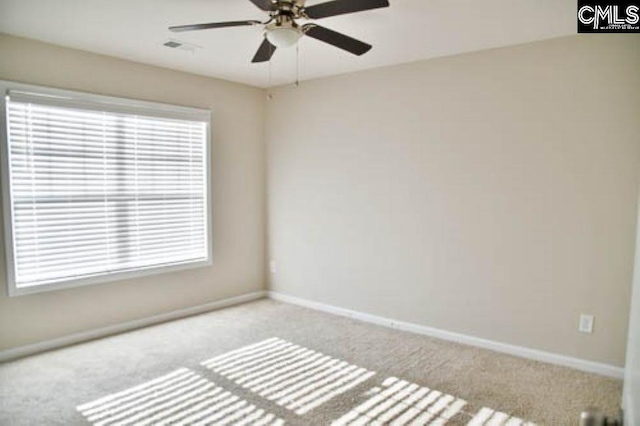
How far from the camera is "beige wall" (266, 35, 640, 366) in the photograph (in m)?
2.92

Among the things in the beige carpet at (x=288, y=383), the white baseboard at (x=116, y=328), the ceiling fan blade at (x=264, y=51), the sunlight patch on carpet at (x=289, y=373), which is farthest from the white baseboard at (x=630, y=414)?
the white baseboard at (x=116, y=328)

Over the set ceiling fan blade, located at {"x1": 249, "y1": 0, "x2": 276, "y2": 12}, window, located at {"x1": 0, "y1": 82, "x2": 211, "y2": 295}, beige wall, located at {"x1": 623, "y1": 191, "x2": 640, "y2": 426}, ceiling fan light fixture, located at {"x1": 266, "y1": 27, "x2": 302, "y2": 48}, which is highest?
ceiling fan blade, located at {"x1": 249, "y1": 0, "x2": 276, "y2": 12}

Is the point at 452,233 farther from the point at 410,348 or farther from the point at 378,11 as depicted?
the point at 378,11

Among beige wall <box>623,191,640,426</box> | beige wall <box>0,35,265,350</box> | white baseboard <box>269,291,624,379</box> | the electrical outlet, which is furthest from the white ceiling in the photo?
white baseboard <box>269,291,624,379</box>

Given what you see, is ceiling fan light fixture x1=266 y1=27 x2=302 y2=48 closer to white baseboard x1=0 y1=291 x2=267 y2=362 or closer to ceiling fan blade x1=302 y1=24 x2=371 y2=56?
ceiling fan blade x1=302 y1=24 x2=371 y2=56

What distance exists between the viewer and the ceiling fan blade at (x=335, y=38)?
94.2 inches

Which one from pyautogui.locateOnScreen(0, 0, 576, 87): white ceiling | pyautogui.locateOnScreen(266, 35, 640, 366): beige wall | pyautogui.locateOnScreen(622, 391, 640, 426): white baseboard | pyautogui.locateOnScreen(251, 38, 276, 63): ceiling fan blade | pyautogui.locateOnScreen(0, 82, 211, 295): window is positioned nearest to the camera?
pyautogui.locateOnScreen(622, 391, 640, 426): white baseboard

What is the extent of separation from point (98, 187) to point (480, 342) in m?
3.49

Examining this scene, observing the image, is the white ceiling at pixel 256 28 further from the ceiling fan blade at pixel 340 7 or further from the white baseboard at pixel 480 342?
the white baseboard at pixel 480 342

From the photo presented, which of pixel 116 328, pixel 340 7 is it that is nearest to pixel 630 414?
pixel 340 7

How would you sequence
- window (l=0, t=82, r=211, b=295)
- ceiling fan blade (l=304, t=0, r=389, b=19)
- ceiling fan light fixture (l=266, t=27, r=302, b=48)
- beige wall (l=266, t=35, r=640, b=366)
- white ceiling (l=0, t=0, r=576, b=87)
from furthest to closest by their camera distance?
window (l=0, t=82, r=211, b=295), beige wall (l=266, t=35, r=640, b=366), white ceiling (l=0, t=0, r=576, b=87), ceiling fan light fixture (l=266, t=27, r=302, b=48), ceiling fan blade (l=304, t=0, r=389, b=19)

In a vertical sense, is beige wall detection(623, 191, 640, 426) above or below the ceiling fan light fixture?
below

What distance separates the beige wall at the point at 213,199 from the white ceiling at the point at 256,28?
0.59ft

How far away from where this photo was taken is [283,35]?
2.32 meters
